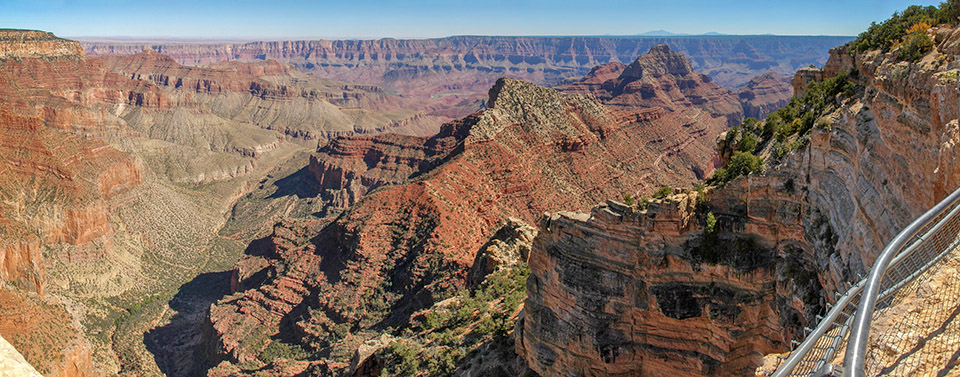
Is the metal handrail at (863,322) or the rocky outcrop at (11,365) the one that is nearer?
the metal handrail at (863,322)

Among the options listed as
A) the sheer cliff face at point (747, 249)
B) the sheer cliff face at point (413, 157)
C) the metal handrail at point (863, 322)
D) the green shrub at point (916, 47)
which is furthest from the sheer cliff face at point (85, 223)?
the green shrub at point (916, 47)

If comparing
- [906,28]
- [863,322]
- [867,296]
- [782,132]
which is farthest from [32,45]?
[863,322]

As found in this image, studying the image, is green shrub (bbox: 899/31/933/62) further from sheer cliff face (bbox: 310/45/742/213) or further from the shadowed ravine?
sheer cliff face (bbox: 310/45/742/213)

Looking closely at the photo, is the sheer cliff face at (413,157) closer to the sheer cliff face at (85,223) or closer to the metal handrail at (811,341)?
the sheer cliff face at (85,223)

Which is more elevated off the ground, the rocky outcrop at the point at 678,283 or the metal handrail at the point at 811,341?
the metal handrail at the point at 811,341

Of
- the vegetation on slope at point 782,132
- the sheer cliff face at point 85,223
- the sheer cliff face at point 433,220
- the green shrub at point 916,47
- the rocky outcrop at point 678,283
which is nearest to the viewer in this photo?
the green shrub at point 916,47

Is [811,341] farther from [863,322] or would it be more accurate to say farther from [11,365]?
[11,365]

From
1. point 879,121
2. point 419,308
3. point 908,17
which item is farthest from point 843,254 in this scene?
point 419,308

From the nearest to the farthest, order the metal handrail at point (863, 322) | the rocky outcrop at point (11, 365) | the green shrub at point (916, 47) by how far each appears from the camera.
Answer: the metal handrail at point (863, 322) < the rocky outcrop at point (11, 365) < the green shrub at point (916, 47)
